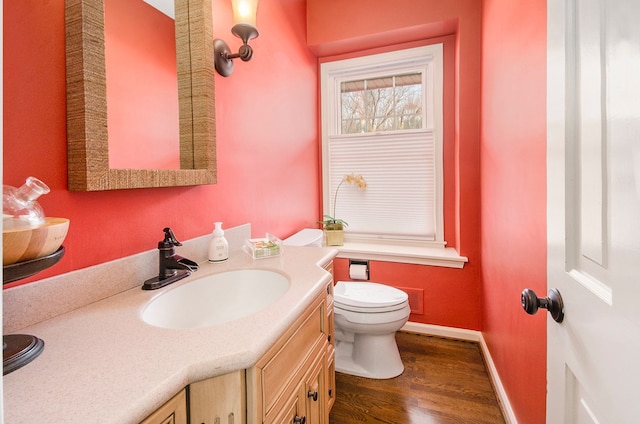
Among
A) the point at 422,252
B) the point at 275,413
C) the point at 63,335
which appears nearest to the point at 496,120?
the point at 422,252

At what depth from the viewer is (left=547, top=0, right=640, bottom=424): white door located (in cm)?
48

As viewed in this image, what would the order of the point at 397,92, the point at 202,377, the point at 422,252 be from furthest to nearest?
the point at 397,92 < the point at 422,252 < the point at 202,377

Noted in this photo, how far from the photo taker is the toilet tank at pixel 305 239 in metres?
1.93

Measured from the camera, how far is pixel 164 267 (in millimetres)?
1047

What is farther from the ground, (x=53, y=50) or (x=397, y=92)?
(x=397, y=92)

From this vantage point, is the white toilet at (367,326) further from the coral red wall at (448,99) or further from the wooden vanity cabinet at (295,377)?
the wooden vanity cabinet at (295,377)

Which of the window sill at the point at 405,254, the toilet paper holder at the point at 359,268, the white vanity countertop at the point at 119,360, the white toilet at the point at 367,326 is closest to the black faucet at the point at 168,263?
the white vanity countertop at the point at 119,360

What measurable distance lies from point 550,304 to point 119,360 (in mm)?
926

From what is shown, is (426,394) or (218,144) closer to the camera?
(218,144)

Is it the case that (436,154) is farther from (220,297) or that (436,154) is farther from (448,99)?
(220,297)

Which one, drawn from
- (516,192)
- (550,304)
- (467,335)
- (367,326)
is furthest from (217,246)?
(467,335)

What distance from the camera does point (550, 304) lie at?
2.41 ft

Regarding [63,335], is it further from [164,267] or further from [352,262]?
[352,262]

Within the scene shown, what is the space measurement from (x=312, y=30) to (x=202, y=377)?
8.28 ft
